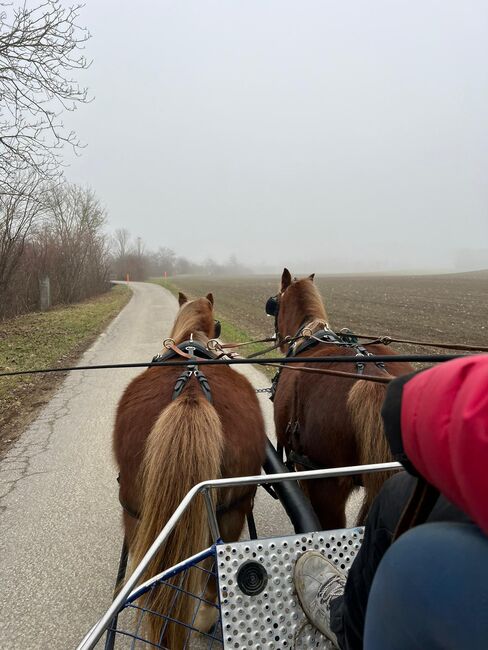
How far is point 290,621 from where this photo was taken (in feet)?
6.35

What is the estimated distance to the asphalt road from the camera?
103 inches

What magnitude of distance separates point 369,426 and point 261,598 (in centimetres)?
99

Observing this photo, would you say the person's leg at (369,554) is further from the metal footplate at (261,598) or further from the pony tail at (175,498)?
the pony tail at (175,498)

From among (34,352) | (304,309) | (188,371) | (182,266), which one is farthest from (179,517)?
(182,266)

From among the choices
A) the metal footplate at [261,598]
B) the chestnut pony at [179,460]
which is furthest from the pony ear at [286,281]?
the metal footplate at [261,598]

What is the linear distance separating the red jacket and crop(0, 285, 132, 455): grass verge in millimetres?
5391

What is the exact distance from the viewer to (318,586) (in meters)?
1.91

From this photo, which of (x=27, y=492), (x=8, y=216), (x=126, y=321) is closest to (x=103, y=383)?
(x=27, y=492)

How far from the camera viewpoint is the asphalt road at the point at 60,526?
8.56 feet

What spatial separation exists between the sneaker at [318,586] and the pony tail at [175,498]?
1.51ft

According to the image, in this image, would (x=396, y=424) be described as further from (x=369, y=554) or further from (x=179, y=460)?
(x=179, y=460)

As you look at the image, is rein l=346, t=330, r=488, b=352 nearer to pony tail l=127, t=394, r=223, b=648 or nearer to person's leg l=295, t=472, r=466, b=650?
person's leg l=295, t=472, r=466, b=650

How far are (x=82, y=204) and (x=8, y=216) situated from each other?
2373cm

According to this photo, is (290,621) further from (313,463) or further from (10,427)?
(10,427)
